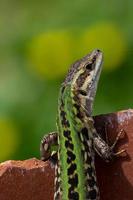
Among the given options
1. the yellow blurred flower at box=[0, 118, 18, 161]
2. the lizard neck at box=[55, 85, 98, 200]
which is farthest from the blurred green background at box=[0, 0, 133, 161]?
the lizard neck at box=[55, 85, 98, 200]

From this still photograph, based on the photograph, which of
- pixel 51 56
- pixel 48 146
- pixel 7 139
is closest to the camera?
pixel 48 146

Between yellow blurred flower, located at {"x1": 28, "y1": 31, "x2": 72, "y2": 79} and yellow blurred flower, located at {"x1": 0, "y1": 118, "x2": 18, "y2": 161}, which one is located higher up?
yellow blurred flower, located at {"x1": 28, "y1": 31, "x2": 72, "y2": 79}

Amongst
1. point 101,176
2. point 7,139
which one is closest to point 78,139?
point 101,176

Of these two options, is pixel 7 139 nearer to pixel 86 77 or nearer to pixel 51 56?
pixel 51 56

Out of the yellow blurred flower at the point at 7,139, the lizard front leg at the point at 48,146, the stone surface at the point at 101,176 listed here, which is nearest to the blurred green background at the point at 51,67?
the yellow blurred flower at the point at 7,139

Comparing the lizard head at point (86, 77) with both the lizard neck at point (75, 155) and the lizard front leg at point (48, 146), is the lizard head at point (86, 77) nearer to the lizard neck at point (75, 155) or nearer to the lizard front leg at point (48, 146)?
the lizard neck at point (75, 155)

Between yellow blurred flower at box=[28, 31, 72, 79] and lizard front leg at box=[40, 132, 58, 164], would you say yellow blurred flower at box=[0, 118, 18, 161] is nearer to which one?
yellow blurred flower at box=[28, 31, 72, 79]

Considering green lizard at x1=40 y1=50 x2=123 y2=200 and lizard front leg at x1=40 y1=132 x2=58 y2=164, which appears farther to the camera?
lizard front leg at x1=40 y1=132 x2=58 y2=164
